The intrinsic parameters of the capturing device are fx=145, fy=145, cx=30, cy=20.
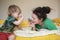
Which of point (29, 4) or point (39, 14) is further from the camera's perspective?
point (29, 4)

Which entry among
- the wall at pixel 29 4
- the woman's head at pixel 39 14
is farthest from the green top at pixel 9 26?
the wall at pixel 29 4

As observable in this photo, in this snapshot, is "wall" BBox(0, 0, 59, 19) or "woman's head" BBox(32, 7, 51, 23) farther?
"wall" BBox(0, 0, 59, 19)

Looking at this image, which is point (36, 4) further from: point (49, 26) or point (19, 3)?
point (49, 26)

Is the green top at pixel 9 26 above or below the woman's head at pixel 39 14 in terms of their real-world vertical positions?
below

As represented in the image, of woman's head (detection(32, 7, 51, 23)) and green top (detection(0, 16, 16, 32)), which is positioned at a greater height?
woman's head (detection(32, 7, 51, 23))

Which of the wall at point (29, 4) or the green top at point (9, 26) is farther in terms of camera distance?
the wall at point (29, 4)

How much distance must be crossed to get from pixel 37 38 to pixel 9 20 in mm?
523

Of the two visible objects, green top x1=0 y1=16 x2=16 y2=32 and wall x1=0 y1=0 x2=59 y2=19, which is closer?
green top x1=0 y1=16 x2=16 y2=32

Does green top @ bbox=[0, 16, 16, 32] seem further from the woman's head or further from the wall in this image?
the wall

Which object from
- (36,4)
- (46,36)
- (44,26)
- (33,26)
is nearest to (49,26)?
(44,26)

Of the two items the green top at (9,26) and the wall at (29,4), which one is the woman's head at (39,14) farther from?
the wall at (29,4)

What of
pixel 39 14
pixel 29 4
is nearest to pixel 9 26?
pixel 39 14

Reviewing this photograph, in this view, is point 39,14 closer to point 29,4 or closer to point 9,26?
point 9,26

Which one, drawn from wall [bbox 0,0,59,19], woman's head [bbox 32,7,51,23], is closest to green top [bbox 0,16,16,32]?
woman's head [bbox 32,7,51,23]
